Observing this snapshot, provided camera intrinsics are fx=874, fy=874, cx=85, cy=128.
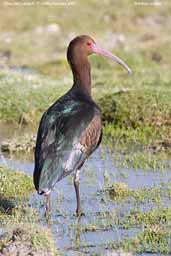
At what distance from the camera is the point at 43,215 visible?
8508 millimetres

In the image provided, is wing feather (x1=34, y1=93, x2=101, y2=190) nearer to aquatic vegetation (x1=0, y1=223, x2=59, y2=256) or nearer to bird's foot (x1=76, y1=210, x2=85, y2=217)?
bird's foot (x1=76, y1=210, x2=85, y2=217)

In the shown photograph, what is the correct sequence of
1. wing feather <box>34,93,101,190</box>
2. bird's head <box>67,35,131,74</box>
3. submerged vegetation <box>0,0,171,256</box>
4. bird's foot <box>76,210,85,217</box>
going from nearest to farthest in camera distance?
submerged vegetation <box>0,0,171,256</box> < wing feather <box>34,93,101,190</box> < bird's foot <box>76,210,85,217</box> < bird's head <box>67,35,131,74</box>

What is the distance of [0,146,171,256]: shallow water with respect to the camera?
750 centimetres

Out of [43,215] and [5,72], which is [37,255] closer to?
[43,215]

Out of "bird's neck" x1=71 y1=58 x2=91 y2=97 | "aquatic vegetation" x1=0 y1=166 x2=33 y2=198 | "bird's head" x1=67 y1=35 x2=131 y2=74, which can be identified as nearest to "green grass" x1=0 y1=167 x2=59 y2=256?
"aquatic vegetation" x1=0 y1=166 x2=33 y2=198

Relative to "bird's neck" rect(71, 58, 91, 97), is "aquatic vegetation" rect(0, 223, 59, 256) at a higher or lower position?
lower

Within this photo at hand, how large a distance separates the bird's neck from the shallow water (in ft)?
3.79

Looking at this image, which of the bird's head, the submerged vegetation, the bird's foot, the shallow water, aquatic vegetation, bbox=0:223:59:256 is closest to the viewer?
aquatic vegetation, bbox=0:223:59:256

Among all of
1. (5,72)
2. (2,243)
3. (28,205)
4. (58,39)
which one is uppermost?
(2,243)

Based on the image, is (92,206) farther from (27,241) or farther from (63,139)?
(27,241)

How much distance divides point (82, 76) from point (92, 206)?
1419mm

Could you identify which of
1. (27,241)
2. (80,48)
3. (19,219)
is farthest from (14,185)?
(27,241)

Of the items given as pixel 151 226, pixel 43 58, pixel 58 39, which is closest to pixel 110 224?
pixel 151 226

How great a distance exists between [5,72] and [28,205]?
839 centimetres
